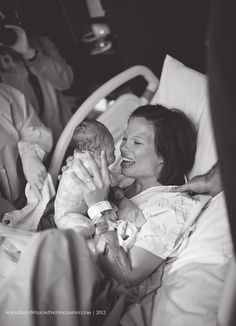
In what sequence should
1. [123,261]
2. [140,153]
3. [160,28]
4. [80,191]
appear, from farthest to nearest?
1. [160,28]
2. [140,153]
3. [80,191]
4. [123,261]

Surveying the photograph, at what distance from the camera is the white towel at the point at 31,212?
1.66 meters

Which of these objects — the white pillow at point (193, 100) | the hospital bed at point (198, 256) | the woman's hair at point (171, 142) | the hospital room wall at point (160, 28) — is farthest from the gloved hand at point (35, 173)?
the hospital room wall at point (160, 28)

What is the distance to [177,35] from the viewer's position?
8.16 feet

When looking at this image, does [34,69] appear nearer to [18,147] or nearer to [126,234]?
[18,147]

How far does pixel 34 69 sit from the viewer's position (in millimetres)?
2742

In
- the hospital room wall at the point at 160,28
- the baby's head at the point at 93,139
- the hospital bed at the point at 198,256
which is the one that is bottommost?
the hospital bed at the point at 198,256

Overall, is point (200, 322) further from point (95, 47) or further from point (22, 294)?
point (95, 47)

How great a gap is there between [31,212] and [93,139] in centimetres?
51

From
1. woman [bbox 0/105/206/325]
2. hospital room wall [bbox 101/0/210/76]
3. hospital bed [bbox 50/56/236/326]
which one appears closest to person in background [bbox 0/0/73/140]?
hospital room wall [bbox 101/0/210/76]

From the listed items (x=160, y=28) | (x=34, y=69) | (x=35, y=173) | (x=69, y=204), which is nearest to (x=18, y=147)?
(x=35, y=173)

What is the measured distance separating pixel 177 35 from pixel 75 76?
1.16 meters

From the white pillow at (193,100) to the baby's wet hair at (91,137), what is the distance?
47 centimetres

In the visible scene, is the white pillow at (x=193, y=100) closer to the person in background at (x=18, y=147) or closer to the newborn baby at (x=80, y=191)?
the newborn baby at (x=80, y=191)

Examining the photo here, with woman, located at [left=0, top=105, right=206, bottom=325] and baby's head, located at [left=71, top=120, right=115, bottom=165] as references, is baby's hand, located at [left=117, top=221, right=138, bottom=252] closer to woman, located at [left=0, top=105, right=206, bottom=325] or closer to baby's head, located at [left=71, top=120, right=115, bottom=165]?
woman, located at [left=0, top=105, right=206, bottom=325]
